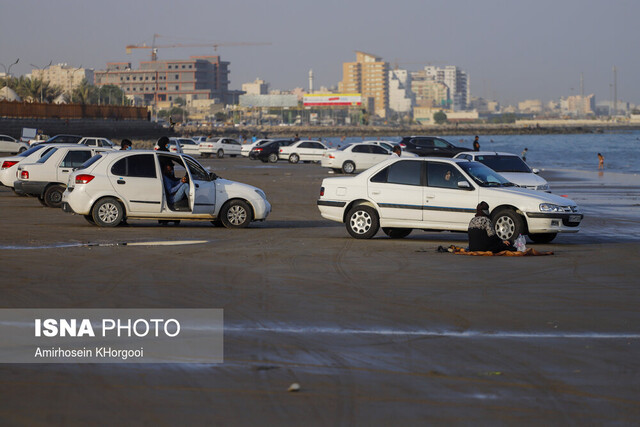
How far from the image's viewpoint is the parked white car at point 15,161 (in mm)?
25919

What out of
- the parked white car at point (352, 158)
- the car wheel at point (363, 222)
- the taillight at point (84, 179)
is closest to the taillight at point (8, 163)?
the taillight at point (84, 179)

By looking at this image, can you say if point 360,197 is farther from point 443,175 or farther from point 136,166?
point 136,166

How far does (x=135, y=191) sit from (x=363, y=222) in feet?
15.7

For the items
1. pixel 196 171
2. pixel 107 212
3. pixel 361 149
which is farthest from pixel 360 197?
pixel 361 149

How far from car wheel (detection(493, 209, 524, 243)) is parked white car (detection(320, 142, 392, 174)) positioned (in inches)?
1142

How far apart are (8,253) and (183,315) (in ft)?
20.4

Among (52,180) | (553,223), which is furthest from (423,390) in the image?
(52,180)

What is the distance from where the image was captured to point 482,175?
1806 cm

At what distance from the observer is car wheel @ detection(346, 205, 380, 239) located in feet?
58.7

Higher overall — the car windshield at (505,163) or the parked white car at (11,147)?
the parked white car at (11,147)

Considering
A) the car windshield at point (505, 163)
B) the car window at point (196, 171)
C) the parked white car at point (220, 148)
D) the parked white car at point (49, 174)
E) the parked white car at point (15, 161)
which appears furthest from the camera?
A: the parked white car at point (220, 148)

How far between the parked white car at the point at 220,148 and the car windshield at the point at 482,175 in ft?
169

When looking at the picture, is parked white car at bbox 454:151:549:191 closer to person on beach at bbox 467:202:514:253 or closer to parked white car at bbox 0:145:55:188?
person on beach at bbox 467:202:514:253

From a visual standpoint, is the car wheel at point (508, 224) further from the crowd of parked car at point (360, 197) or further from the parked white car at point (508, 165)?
the parked white car at point (508, 165)
